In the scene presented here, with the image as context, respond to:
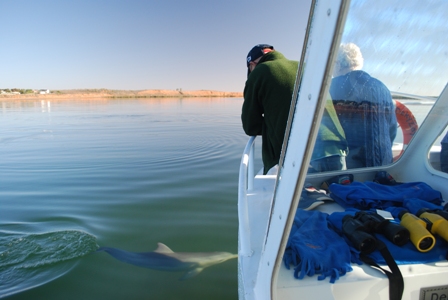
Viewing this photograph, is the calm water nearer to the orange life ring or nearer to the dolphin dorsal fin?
the dolphin dorsal fin

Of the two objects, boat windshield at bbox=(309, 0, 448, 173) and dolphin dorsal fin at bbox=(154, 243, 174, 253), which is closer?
boat windshield at bbox=(309, 0, 448, 173)

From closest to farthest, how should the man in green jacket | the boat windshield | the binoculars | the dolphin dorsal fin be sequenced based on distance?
1. the binoculars
2. the boat windshield
3. the man in green jacket
4. the dolphin dorsal fin

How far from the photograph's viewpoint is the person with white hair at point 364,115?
2.02 metres

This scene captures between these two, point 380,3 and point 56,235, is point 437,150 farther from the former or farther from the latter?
point 56,235

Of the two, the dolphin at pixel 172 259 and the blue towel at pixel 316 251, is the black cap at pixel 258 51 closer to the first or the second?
the blue towel at pixel 316 251

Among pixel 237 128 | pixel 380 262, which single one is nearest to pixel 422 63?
pixel 380 262

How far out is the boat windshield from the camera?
1861 mm

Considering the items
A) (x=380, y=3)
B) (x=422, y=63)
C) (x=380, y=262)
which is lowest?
(x=380, y=262)

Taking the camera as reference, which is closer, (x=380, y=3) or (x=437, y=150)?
(x=380, y=3)

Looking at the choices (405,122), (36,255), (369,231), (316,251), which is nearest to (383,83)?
(405,122)

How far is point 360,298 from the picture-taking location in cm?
142

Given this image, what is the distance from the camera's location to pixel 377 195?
2268 mm

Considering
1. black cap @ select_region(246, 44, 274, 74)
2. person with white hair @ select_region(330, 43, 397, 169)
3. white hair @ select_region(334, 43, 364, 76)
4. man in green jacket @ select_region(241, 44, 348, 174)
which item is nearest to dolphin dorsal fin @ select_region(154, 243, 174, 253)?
man in green jacket @ select_region(241, 44, 348, 174)

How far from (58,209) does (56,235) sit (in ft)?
3.77
